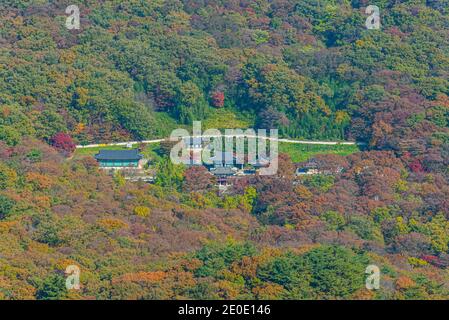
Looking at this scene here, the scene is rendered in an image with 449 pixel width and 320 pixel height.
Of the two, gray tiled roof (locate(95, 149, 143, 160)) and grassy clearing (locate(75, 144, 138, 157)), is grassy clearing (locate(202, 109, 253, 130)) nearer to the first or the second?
grassy clearing (locate(75, 144, 138, 157))

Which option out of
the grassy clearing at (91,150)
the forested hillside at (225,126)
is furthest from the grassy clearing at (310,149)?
the grassy clearing at (91,150)

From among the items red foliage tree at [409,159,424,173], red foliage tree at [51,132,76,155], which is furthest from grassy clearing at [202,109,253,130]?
red foliage tree at [409,159,424,173]

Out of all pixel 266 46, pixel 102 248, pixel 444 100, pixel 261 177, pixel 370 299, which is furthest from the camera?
pixel 266 46

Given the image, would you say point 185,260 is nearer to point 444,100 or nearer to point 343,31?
point 444,100

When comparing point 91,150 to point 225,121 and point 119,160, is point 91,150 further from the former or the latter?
point 225,121

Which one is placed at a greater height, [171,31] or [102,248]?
[171,31]

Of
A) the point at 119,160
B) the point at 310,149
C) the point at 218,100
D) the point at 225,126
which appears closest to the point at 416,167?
the point at 310,149

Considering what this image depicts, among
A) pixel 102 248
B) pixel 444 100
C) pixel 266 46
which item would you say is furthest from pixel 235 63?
pixel 102 248
